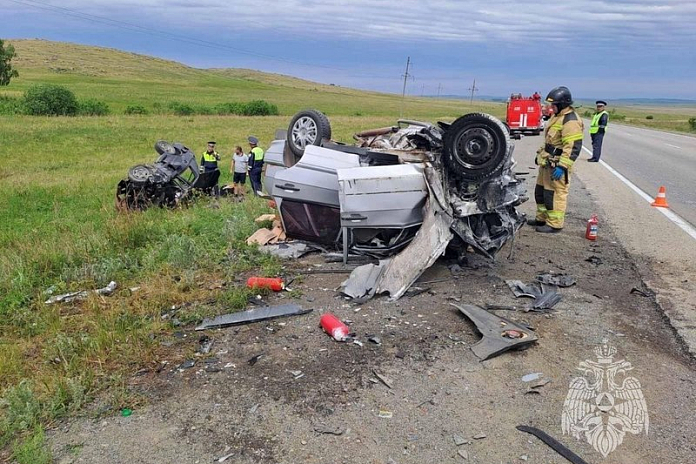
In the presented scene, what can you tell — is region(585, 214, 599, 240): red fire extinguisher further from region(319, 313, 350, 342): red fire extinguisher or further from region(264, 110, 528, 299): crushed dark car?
region(319, 313, 350, 342): red fire extinguisher

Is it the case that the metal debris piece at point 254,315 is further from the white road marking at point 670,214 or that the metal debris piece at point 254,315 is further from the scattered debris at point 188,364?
the white road marking at point 670,214

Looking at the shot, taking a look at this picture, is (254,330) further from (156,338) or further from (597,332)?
(597,332)

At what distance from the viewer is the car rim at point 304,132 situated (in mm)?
6695

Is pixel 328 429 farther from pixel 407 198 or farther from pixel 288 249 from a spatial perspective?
pixel 288 249

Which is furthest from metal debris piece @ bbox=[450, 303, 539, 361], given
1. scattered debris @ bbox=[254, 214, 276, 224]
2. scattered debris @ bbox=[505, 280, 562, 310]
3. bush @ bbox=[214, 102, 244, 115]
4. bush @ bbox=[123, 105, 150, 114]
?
bush @ bbox=[214, 102, 244, 115]

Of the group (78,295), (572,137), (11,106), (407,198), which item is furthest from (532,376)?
(11,106)

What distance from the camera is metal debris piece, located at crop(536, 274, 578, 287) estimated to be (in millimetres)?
5195

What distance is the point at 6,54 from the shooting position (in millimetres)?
48375

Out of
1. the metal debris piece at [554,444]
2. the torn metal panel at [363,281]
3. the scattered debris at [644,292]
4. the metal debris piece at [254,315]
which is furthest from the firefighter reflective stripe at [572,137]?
the metal debris piece at [554,444]

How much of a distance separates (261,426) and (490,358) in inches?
63.9

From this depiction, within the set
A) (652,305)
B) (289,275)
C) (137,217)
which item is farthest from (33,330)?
(652,305)

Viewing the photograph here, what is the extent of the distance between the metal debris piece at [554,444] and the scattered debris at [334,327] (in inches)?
57.1

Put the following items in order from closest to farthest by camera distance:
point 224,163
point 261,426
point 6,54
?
point 261,426 → point 224,163 → point 6,54

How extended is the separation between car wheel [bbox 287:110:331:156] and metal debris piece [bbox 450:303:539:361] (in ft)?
9.88
